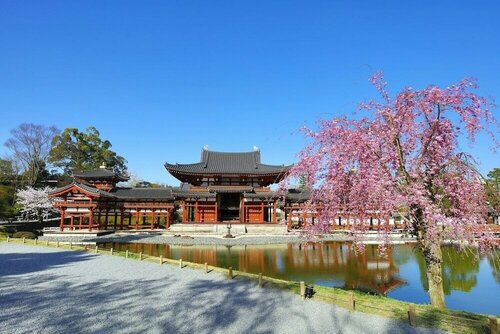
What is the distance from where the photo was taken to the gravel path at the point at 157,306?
7227 millimetres

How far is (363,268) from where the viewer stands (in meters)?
17.0

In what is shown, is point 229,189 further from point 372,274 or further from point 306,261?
point 372,274

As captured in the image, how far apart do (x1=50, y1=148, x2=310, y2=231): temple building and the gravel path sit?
67.5 ft

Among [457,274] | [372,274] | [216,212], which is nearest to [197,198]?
[216,212]

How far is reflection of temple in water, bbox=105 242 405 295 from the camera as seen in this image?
14562 mm

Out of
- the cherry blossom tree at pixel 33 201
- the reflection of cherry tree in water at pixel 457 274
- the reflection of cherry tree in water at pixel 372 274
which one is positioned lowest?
the reflection of cherry tree in water at pixel 457 274

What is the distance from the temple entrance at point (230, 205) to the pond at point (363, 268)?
11.3m

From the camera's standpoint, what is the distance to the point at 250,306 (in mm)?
8781

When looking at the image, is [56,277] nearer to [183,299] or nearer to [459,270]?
[183,299]

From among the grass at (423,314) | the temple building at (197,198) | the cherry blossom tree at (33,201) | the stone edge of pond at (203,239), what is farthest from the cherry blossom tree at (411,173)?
the cherry blossom tree at (33,201)

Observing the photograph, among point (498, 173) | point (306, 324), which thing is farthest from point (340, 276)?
point (498, 173)

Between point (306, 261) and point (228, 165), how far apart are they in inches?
836

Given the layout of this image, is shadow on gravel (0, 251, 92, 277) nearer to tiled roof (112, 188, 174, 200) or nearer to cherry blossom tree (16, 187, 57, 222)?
tiled roof (112, 188, 174, 200)

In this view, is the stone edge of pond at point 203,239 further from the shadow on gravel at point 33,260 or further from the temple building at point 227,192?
the shadow on gravel at point 33,260
